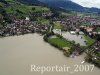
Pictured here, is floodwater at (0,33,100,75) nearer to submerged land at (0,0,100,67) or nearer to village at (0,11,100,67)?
submerged land at (0,0,100,67)

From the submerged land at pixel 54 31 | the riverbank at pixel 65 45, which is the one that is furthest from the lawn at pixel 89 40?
the riverbank at pixel 65 45

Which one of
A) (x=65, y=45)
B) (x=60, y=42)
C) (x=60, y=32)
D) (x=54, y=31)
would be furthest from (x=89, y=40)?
(x=54, y=31)

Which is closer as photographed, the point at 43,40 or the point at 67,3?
the point at 43,40

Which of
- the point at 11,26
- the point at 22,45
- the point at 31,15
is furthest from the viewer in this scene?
the point at 31,15

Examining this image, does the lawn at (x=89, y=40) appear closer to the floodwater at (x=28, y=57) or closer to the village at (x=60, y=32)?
the village at (x=60, y=32)

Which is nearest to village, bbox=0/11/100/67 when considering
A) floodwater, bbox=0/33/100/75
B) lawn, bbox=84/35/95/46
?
lawn, bbox=84/35/95/46

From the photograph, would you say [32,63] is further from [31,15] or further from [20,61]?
[31,15]

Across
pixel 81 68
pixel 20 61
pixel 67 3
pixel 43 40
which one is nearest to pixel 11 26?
pixel 43 40

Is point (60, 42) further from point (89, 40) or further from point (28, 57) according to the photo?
point (28, 57)
